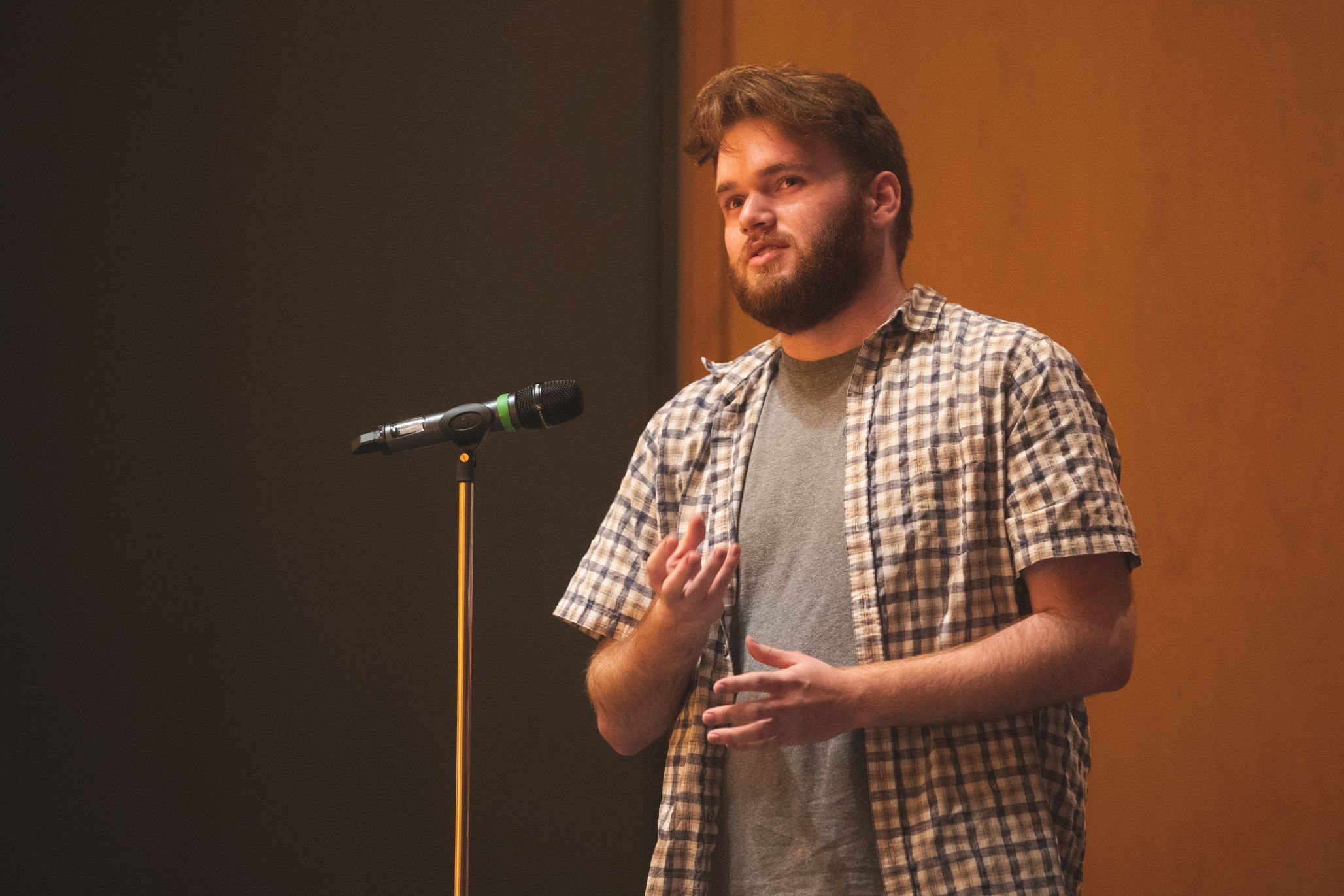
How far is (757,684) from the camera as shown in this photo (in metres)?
1.22

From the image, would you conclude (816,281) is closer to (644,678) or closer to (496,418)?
(496,418)

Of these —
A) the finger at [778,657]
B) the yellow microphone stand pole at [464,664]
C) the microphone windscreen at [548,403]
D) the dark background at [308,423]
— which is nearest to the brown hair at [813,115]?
the microphone windscreen at [548,403]

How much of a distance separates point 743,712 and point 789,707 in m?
0.06

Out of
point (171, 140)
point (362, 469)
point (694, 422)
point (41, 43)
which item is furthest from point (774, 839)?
point (41, 43)

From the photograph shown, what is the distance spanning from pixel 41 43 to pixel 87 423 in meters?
0.66

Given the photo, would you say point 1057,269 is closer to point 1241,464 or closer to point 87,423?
point 1241,464

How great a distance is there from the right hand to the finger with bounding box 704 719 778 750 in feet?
0.56

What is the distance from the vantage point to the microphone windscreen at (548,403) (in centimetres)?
155

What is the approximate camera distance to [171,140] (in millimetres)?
2072

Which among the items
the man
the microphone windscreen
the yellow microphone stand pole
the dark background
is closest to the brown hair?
the man

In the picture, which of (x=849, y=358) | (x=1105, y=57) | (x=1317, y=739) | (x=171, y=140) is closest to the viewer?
(x=849, y=358)

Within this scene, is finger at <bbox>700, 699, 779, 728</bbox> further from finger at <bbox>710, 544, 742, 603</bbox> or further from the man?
finger at <bbox>710, 544, 742, 603</bbox>

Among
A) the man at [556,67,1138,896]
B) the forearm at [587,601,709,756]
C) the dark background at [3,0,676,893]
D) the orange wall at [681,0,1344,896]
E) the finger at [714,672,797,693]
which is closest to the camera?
the finger at [714,672,797,693]

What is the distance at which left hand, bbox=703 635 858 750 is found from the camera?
1245mm
